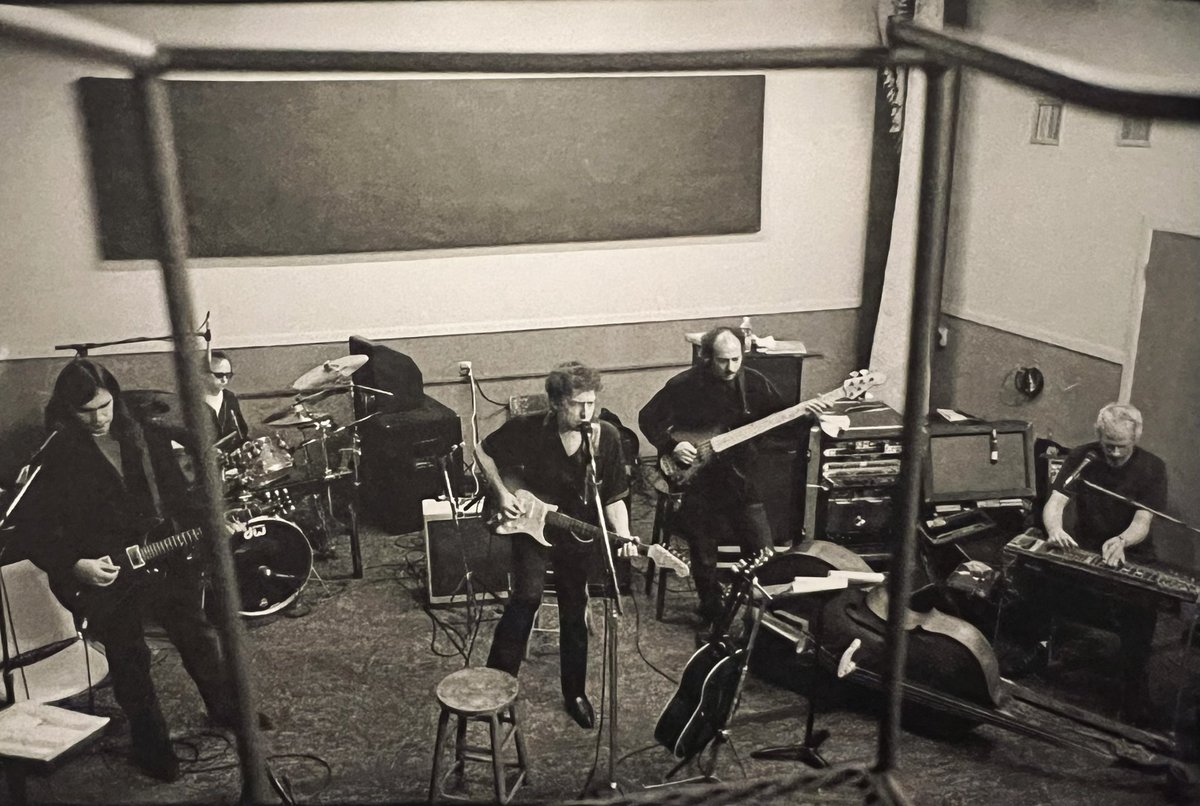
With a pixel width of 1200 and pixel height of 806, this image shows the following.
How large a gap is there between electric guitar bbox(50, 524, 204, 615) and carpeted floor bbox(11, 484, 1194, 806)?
1.90 ft

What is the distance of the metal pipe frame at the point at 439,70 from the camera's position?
22.8 inches

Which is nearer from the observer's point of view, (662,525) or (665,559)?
(665,559)

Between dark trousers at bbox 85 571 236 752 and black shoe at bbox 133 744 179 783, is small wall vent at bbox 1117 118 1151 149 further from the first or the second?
black shoe at bbox 133 744 179 783

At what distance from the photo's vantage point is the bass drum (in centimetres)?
445

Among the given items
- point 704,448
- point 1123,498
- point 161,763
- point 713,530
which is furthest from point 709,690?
point 161,763

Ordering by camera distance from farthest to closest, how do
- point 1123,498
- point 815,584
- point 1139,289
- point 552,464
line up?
point 1139,289
point 1123,498
point 552,464
point 815,584

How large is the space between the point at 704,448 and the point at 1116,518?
5.72ft

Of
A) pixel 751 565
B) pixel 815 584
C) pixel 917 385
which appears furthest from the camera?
pixel 751 565

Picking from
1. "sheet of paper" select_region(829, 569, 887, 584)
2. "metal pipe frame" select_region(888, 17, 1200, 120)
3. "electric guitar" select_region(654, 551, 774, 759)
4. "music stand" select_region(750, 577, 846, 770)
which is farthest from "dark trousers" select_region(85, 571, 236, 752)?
"metal pipe frame" select_region(888, 17, 1200, 120)

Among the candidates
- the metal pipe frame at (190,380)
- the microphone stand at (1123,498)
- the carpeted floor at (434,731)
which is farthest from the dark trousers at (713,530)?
the metal pipe frame at (190,380)

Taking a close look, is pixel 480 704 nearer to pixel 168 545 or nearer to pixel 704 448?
pixel 168 545

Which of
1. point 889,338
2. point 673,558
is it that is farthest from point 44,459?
point 889,338

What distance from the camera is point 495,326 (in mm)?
5805

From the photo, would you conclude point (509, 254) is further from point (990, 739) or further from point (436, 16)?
point (990, 739)
